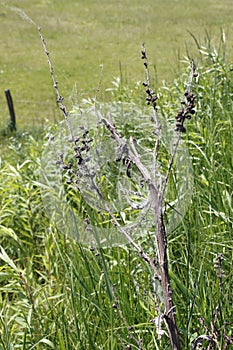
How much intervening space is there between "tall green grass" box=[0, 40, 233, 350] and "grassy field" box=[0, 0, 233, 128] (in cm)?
748

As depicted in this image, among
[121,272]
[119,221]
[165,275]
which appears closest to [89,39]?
[119,221]

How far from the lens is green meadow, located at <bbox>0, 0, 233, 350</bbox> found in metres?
1.81

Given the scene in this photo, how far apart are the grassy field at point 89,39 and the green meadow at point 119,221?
252 centimetres

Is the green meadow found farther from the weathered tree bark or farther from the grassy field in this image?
the grassy field

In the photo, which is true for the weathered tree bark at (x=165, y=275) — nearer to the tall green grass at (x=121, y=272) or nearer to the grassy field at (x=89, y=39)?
the tall green grass at (x=121, y=272)

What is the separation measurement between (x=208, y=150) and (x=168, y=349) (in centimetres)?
164

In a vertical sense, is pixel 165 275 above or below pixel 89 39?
above

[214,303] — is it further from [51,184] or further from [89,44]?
[89,44]

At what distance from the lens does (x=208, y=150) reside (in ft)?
10.8

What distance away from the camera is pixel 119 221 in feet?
9.46

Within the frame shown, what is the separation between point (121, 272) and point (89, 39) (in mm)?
19557

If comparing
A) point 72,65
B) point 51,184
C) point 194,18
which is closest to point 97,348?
point 51,184

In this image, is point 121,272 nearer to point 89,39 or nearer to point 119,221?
point 119,221

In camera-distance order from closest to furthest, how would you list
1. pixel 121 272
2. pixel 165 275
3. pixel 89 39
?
1. pixel 165 275
2. pixel 121 272
3. pixel 89 39
